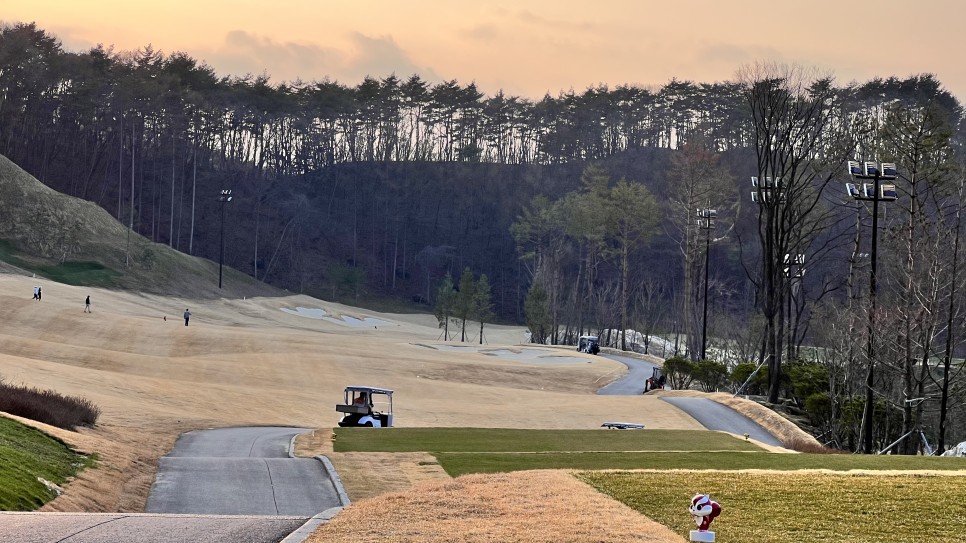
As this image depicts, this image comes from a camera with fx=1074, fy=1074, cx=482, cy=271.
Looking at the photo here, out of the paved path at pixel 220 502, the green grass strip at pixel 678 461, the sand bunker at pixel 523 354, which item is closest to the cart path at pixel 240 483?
the paved path at pixel 220 502

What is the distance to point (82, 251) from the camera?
366 ft

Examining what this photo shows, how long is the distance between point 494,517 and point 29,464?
1147 cm

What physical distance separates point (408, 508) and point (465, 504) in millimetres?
892

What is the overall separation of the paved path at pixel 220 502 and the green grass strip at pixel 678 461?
3804 mm

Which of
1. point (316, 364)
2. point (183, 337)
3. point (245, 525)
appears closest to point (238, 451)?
point (245, 525)

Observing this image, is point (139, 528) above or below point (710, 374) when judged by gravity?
above

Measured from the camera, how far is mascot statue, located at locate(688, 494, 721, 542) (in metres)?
12.6

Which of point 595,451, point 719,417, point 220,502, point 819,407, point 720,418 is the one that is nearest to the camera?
point 220,502

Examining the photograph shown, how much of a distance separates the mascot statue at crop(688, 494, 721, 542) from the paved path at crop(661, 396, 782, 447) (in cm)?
2820

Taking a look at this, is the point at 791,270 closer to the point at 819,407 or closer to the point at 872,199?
the point at 819,407

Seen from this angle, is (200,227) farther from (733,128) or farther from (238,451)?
(238,451)

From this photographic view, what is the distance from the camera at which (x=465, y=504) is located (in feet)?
51.8

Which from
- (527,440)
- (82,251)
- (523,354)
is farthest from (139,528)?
(82,251)

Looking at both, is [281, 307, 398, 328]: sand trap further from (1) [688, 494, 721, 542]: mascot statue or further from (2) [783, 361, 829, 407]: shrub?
(1) [688, 494, 721, 542]: mascot statue
